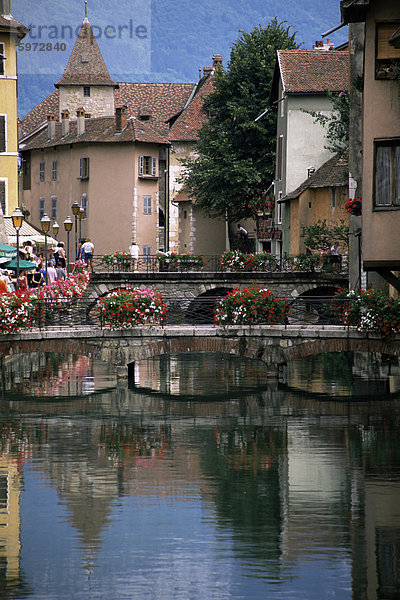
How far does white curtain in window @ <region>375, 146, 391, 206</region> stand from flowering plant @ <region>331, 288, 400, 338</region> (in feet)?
10.4

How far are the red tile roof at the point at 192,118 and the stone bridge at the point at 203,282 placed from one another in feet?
95.3

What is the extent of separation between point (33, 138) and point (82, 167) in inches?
491

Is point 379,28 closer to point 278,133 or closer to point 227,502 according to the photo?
point 227,502

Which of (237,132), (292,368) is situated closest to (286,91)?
(237,132)

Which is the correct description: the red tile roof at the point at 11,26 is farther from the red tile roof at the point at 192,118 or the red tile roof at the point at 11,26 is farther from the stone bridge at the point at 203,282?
the red tile roof at the point at 192,118

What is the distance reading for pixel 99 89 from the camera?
78125 millimetres

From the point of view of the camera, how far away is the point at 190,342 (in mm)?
28578

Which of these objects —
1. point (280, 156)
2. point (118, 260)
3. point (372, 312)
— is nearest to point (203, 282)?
point (118, 260)

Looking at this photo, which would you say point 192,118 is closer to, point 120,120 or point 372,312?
point 120,120

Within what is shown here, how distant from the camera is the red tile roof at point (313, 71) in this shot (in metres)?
47.9

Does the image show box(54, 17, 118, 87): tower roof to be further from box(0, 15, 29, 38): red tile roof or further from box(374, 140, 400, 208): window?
box(374, 140, 400, 208): window

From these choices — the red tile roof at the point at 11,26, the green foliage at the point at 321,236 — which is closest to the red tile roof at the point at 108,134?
the red tile roof at the point at 11,26

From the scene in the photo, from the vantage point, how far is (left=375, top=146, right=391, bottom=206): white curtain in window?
2422 cm

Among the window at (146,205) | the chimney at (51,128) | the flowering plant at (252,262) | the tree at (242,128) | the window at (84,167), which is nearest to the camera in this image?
the flowering plant at (252,262)
